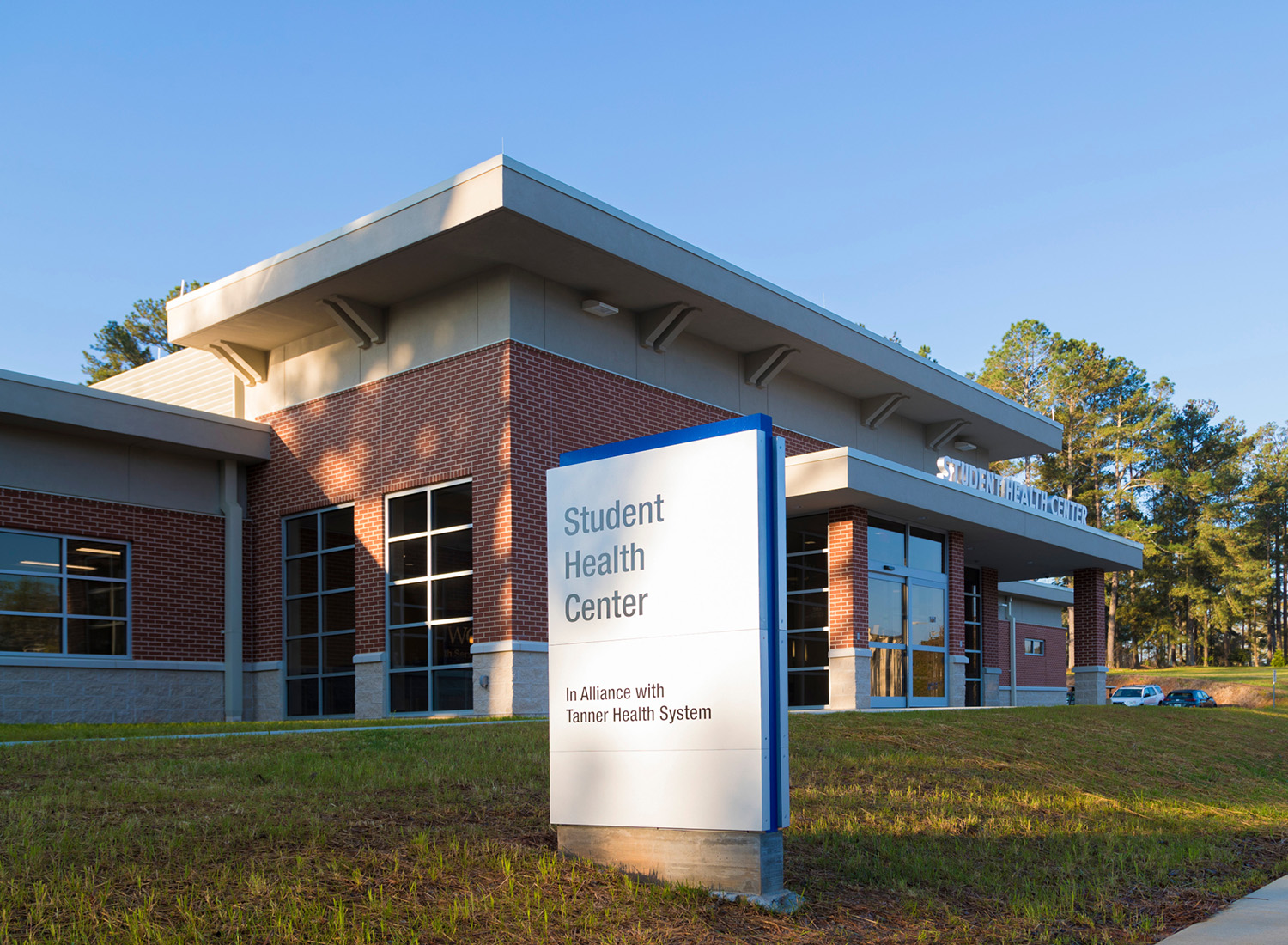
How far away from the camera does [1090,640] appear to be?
2883 centimetres

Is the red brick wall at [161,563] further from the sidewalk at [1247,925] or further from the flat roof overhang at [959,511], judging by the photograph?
the sidewalk at [1247,925]

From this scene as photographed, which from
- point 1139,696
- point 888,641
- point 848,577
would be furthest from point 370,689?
point 1139,696

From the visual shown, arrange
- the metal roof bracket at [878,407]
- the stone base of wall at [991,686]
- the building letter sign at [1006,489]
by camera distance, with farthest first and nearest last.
Result: the stone base of wall at [991,686]
the metal roof bracket at [878,407]
the building letter sign at [1006,489]

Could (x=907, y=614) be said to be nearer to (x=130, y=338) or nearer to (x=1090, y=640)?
(x=1090, y=640)

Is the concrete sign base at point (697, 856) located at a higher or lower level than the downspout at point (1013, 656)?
higher

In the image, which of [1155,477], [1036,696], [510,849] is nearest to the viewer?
[510,849]

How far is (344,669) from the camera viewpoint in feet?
68.9

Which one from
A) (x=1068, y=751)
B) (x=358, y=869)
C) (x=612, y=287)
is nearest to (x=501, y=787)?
(x=358, y=869)

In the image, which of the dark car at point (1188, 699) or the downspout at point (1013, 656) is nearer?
the downspout at point (1013, 656)

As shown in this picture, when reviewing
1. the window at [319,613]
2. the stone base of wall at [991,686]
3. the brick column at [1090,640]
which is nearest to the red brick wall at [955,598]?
the brick column at [1090,640]

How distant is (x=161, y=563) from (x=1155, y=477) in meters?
59.2

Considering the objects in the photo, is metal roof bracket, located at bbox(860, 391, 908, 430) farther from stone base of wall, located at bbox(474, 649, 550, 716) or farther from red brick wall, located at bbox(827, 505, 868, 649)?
stone base of wall, located at bbox(474, 649, 550, 716)

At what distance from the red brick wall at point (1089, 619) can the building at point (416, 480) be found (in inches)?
218

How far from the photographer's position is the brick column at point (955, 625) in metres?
24.3
